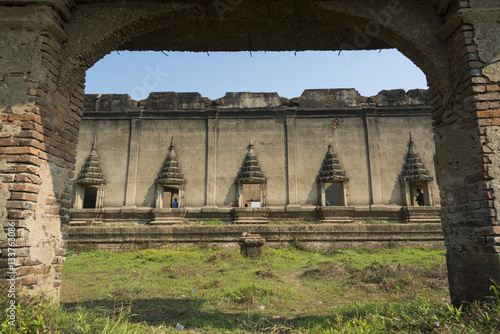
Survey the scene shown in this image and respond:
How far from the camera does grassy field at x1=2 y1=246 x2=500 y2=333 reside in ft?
9.01

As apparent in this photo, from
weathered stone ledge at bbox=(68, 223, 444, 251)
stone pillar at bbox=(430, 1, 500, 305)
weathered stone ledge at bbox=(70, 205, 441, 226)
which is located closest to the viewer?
stone pillar at bbox=(430, 1, 500, 305)

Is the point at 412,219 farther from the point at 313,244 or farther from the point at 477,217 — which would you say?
the point at 477,217

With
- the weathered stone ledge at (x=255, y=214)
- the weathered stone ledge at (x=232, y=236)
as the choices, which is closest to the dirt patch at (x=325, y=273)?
the weathered stone ledge at (x=232, y=236)

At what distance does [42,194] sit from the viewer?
126 inches

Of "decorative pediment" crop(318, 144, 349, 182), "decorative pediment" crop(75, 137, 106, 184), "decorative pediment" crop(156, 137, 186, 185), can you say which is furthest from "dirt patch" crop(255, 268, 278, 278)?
"decorative pediment" crop(75, 137, 106, 184)

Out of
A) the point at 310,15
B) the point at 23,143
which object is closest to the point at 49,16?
the point at 23,143

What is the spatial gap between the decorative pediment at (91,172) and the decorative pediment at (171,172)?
92.5 inches

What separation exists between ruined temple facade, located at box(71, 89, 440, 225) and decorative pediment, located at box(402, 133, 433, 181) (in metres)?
0.04

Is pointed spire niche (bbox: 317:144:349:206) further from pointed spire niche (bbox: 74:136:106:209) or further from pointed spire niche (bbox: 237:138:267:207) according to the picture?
pointed spire niche (bbox: 74:136:106:209)

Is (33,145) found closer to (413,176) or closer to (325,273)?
(325,273)

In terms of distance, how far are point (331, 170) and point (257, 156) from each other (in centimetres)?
296

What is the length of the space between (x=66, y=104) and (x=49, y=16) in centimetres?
93

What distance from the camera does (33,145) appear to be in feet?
10.1

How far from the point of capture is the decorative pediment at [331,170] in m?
11.9
